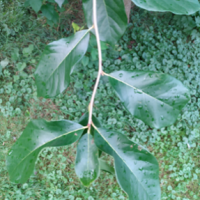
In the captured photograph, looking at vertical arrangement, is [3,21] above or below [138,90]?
above

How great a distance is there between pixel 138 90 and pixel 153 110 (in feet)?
0.28

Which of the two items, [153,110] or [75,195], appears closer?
[153,110]

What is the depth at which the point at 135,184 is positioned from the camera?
1.85ft

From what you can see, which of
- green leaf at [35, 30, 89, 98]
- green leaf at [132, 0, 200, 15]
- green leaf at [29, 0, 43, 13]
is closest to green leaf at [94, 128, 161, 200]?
green leaf at [35, 30, 89, 98]

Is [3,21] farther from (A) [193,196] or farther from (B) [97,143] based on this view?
(A) [193,196]

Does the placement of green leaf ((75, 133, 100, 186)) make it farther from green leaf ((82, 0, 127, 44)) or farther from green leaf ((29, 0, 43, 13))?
green leaf ((29, 0, 43, 13))

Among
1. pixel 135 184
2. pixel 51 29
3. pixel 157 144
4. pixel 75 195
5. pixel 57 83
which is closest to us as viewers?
pixel 135 184

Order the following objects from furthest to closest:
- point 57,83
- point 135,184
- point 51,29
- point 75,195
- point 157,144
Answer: point 51,29
point 157,144
point 75,195
point 57,83
point 135,184

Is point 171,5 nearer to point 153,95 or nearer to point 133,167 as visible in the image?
point 153,95

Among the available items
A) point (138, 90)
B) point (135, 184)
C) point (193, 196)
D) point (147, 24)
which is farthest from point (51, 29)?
point (193, 196)

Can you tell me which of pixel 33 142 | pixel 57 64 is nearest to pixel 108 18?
pixel 57 64

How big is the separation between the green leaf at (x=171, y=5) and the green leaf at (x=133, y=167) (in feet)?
1.34

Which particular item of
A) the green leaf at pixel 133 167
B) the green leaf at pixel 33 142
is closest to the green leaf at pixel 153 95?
the green leaf at pixel 133 167

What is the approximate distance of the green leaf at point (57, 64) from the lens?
2.18 feet
